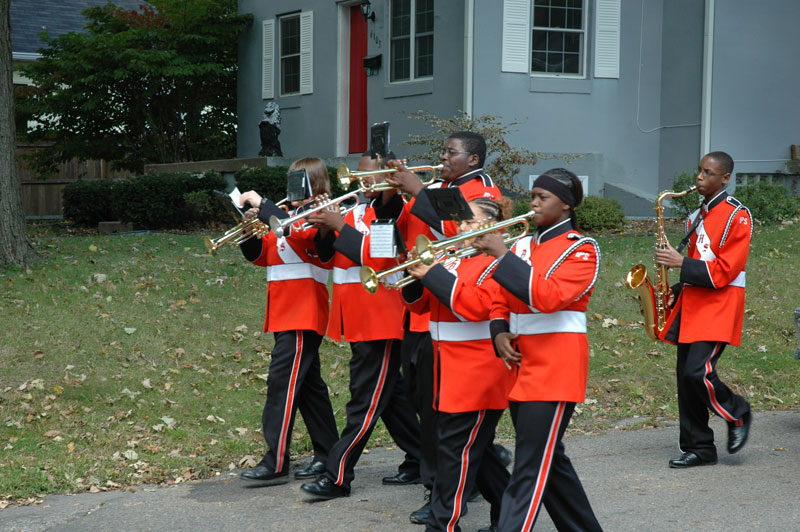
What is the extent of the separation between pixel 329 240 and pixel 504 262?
1.88 metres

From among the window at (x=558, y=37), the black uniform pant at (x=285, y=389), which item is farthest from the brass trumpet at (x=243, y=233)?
the window at (x=558, y=37)

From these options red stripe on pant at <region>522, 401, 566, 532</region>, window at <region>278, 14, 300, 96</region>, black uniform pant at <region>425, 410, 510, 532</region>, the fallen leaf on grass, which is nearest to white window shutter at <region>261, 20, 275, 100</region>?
window at <region>278, 14, 300, 96</region>

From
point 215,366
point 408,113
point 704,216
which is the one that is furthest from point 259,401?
point 408,113

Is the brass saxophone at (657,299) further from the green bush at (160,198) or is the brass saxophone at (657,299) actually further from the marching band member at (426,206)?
the green bush at (160,198)

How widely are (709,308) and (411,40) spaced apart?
1223cm

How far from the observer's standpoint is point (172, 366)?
8469mm

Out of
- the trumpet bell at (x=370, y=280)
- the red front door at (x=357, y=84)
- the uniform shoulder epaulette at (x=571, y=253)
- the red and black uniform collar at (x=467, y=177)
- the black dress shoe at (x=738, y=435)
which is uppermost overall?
the red front door at (x=357, y=84)

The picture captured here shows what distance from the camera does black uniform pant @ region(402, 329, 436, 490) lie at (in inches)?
202

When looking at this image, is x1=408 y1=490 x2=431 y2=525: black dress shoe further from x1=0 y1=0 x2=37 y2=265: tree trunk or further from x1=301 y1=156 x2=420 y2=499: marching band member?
x1=0 y1=0 x2=37 y2=265: tree trunk

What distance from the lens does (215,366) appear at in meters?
8.55

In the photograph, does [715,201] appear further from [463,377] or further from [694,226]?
[463,377]

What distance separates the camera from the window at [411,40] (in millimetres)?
17547

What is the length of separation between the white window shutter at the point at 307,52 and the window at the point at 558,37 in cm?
491

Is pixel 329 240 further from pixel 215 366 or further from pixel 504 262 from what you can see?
pixel 215 366
